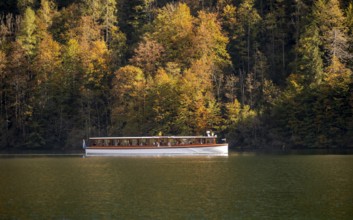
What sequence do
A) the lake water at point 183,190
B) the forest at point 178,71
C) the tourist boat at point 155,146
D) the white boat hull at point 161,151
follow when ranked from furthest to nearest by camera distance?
the forest at point 178,71 < the tourist boat at point 155,146 < the white boat hull at point 161,151 < the lake water at point 183,190

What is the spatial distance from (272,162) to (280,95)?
33.5 metres

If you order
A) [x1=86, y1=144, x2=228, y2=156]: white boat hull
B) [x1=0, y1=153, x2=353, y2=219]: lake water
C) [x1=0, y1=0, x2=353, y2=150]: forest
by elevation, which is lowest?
[x1=0, y1=153, x2=353, y2=219]: lake water

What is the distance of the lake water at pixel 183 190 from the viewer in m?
38.9

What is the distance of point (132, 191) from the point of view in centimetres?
4878

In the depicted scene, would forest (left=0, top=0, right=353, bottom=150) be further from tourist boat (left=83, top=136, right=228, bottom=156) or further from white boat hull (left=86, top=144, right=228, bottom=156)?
white boat hull (left=86, top=144, right=228, bottom=156)

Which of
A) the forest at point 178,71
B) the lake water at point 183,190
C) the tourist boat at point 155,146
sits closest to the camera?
the lake water at point 183,190

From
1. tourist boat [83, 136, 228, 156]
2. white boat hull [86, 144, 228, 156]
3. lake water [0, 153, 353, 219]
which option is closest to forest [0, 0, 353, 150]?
tourist boat [83, 136, 228, 156]

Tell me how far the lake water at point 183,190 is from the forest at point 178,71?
29.2m

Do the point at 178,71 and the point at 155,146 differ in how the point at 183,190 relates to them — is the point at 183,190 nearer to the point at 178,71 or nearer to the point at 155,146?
the point at 155,146

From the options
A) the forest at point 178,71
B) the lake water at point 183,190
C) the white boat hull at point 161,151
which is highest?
the forest at point 178,71

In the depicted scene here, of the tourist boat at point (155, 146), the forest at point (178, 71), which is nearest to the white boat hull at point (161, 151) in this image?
the tourist boat at point (155, 146)

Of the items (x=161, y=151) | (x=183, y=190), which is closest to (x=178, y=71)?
(x=161, y=151)

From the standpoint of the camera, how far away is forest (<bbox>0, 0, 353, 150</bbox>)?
10131cm

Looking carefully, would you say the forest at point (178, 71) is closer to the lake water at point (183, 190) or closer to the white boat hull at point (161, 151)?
the white boat hull at point (161, 151)
